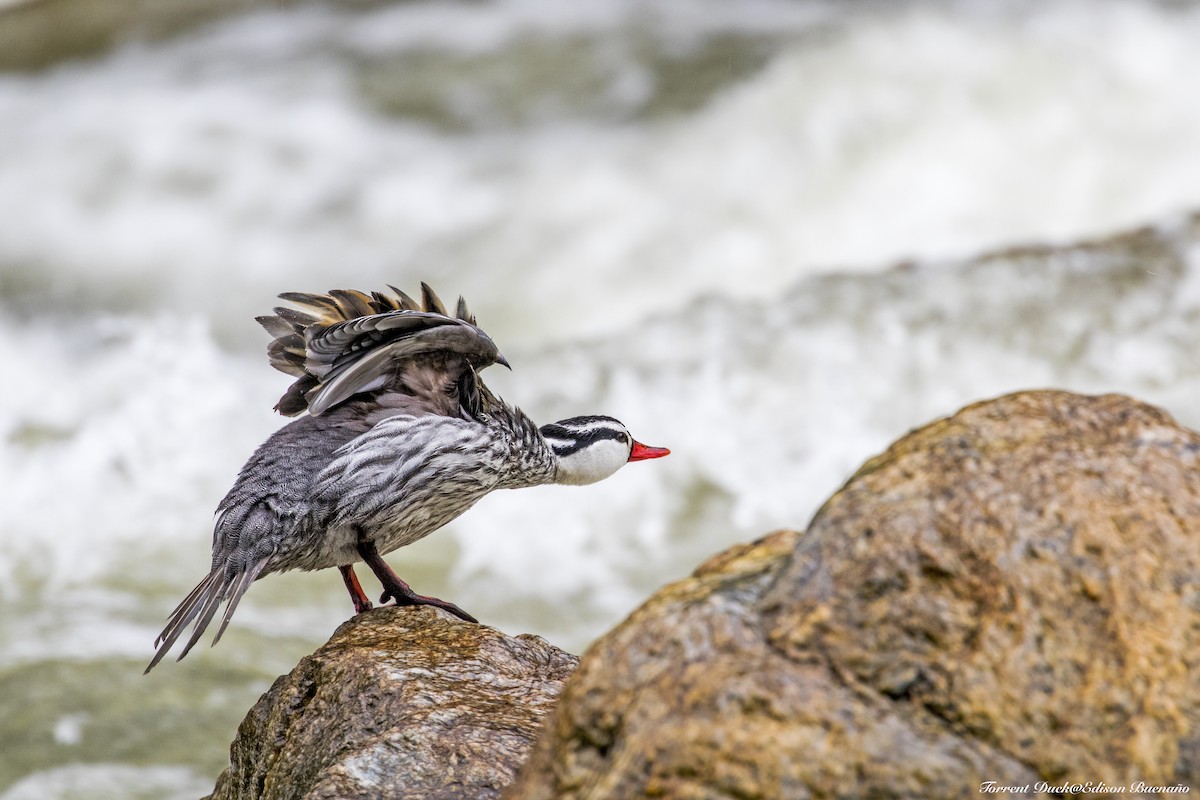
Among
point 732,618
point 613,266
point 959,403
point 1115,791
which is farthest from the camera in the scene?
point 613,266

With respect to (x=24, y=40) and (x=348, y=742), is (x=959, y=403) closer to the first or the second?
(x=348, y=742)

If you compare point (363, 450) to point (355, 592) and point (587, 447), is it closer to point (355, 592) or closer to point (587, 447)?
point (355, 592)

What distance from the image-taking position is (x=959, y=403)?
35.1ft

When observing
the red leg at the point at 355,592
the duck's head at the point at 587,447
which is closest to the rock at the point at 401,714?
the red leg at the point at 355,592

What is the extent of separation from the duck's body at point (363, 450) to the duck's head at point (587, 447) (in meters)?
0.24

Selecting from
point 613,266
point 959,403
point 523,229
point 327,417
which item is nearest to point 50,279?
point 523,229

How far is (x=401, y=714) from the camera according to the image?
3893 mm

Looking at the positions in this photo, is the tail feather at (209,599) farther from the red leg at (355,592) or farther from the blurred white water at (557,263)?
the blurred white water at (557,263)

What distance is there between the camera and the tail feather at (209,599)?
442cm

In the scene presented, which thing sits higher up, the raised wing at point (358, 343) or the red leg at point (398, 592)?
the raised wing at point (358, 343)

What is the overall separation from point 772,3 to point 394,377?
13.6m

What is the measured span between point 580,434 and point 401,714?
1928 millimetres

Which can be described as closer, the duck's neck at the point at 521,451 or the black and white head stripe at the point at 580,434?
the duck's neck at the point at 521,451

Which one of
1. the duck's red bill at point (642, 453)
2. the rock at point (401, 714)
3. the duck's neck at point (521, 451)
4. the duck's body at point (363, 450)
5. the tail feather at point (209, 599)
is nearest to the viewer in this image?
the rock at point (401, 714)
